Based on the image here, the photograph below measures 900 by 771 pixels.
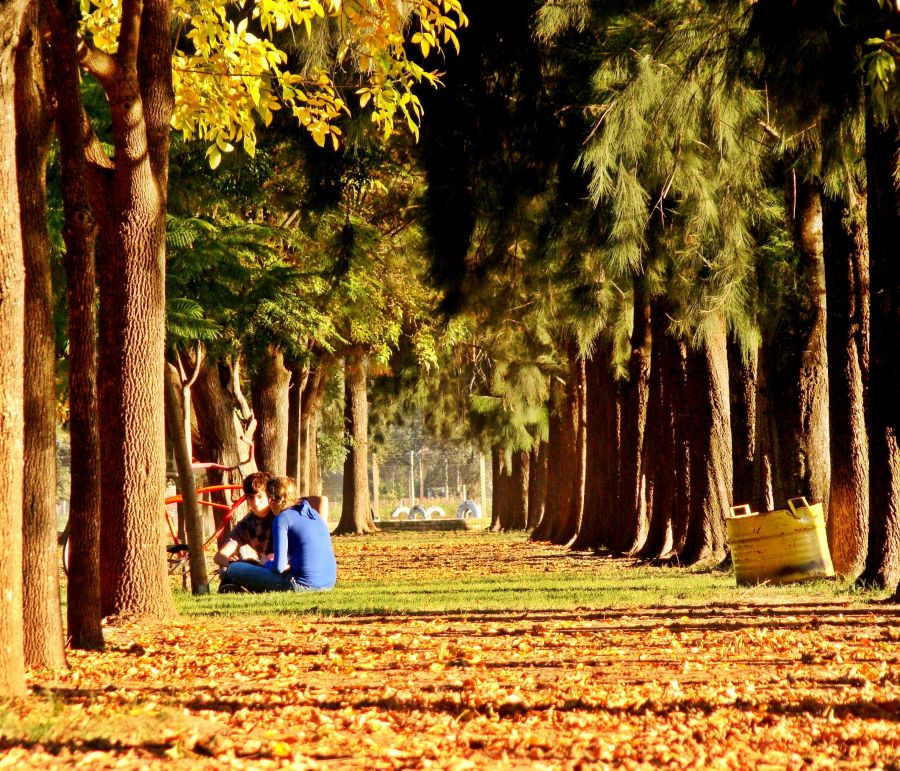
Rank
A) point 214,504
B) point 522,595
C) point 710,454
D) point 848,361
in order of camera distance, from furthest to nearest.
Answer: point 214,504 < point 710,454 < point 522,595 < point 848,361

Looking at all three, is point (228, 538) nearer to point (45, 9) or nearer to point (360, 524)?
point (45, 9)

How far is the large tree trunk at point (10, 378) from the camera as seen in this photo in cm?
582

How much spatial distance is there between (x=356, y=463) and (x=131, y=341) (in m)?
28.9

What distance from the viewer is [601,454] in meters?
24.5

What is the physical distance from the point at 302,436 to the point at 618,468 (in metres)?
12.9

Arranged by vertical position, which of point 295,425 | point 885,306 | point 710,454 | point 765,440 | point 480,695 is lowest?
point 480,695

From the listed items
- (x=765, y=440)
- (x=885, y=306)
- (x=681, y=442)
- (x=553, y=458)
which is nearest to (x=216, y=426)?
(x=681, y=442)

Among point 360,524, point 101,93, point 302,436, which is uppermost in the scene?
point 101,93

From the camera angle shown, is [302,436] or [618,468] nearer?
[618,468]

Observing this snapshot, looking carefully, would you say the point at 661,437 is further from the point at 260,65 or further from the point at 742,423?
the point at 260,65

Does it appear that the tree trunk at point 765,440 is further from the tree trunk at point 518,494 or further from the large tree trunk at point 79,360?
the tree trunk at point 518,494

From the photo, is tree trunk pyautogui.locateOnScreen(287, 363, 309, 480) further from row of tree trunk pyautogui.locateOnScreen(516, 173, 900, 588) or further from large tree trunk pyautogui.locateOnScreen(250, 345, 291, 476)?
row of tree trunk pyautogui.locateOnScreen(516, 173, 900, 588)

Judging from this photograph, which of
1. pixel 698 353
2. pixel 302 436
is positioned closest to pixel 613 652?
pixel 698 353

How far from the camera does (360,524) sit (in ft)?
132
